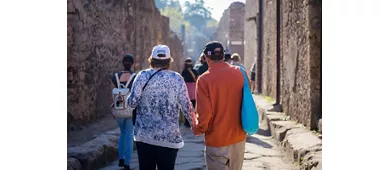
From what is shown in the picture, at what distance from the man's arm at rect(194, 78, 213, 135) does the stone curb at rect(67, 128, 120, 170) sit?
1.37m

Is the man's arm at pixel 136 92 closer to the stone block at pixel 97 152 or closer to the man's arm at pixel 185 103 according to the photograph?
the man's arm at pixel 185 103

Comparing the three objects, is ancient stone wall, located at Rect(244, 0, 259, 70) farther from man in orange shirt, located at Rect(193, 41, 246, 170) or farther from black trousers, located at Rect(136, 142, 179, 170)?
black trousers, located at Rect(136, 142, 179, 170)

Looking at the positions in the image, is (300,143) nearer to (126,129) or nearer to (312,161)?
(312,161)

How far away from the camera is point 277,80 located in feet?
30.6

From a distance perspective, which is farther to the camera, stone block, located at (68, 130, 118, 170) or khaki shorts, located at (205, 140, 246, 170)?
stone block, located at (68, 130, 118, 170)

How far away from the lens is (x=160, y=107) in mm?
3338

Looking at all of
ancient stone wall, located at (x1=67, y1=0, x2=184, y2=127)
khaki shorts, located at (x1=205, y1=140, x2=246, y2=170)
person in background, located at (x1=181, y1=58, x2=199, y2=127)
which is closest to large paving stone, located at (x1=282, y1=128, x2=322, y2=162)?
khaki shorts, located at (x1=205, y1=140, x2=246, y2=170)

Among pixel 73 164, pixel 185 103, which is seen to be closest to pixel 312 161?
pixel 185 103

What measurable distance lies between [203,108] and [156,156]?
0.45 m

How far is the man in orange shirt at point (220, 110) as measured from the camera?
10.8 ft

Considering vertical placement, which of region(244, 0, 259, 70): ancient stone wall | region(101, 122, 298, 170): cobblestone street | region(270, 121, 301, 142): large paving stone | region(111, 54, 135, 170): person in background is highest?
region(244, 0, 259, 70): ancient stone wall

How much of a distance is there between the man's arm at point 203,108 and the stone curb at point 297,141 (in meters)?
1.21

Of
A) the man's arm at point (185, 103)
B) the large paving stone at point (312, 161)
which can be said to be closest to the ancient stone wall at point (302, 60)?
the large paving stone at point (312, 161)

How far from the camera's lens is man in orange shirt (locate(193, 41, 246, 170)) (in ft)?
10.8
